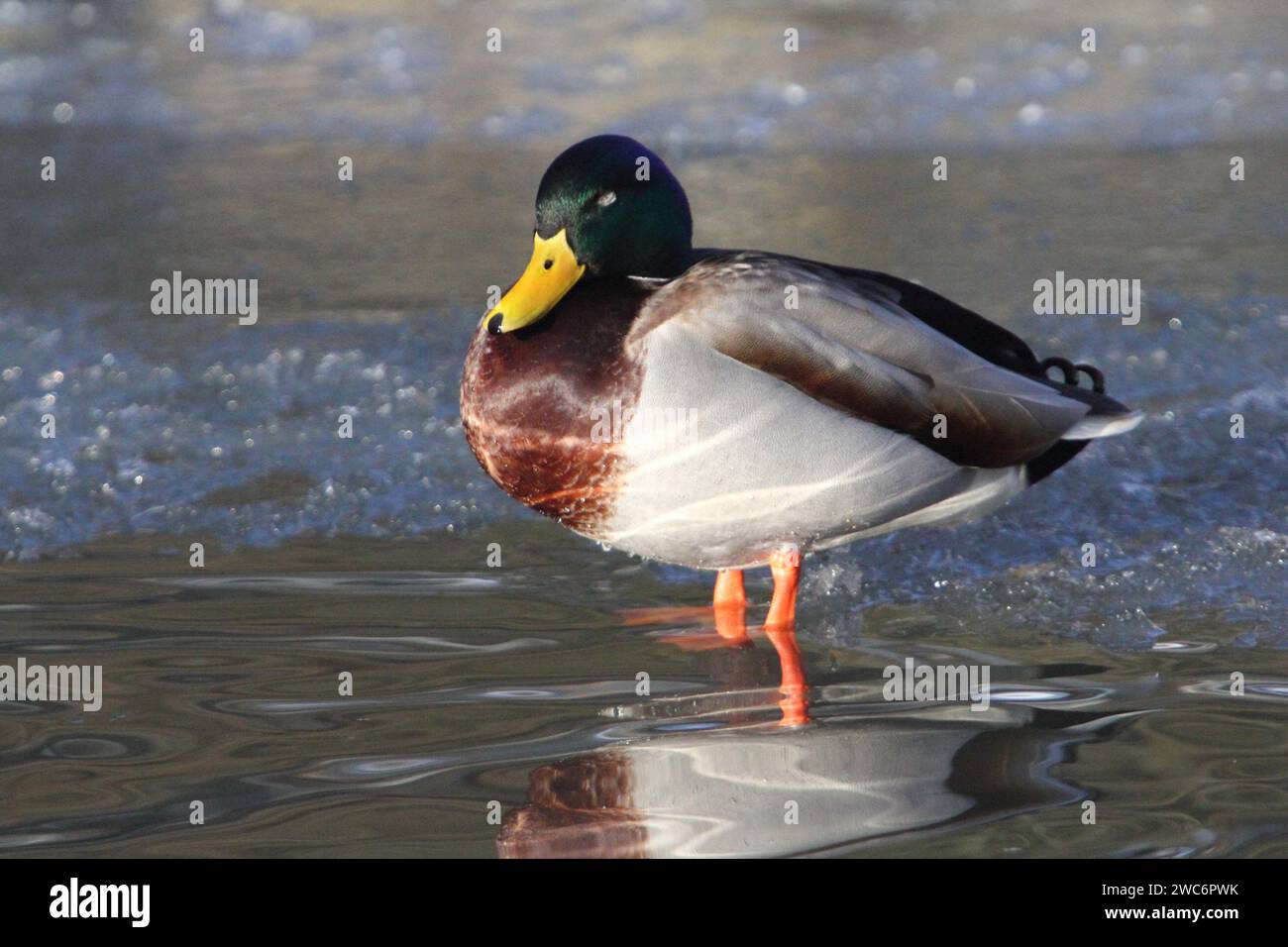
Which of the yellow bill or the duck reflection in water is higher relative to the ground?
the yellow bill

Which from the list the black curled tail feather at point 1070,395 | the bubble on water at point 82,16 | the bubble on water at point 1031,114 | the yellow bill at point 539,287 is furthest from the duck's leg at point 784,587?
the bubble on water at point 82,16

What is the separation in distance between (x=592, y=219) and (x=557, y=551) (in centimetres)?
107

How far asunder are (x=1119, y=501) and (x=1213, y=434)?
63cm

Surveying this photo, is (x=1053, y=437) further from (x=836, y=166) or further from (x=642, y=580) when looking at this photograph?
(x=836, y=166)

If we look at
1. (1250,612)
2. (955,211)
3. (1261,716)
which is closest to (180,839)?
(1261,716)

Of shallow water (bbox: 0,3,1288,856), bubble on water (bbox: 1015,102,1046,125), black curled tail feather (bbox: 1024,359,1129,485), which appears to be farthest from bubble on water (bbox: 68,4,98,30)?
black curled tail feather (bbox: 1024,359,1129,485)

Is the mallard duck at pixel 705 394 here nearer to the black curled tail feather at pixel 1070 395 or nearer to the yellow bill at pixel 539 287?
the yellow bill at pixel 539 287

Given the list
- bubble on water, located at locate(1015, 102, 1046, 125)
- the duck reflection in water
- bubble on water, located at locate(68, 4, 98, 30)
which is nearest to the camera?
the duck reflection in water

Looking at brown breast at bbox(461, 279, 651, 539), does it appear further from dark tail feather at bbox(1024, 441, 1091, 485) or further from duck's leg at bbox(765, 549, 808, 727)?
dark tail feather at bbox(1024, 441, 1091, 485)

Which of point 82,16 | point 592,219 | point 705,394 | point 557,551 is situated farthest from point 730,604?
point 82,16

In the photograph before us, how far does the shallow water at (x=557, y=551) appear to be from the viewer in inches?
122

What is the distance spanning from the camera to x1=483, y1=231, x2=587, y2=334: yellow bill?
372cm

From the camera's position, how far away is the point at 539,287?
3775 mm

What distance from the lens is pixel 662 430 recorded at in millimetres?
3598
